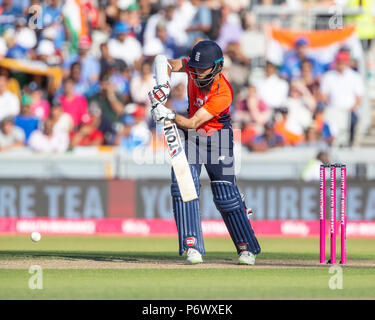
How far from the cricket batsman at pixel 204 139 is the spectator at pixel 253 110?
611cm

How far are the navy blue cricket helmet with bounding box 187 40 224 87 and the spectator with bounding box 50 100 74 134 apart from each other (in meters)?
6.34

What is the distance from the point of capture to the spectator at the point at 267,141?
1297cm

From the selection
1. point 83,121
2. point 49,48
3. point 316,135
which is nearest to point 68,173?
point 83,121

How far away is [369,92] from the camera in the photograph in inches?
586

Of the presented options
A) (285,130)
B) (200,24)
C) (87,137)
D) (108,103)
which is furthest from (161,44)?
(285,130)

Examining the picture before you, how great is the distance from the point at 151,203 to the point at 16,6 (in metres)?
4.67

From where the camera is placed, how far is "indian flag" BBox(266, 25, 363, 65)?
1427 centimetres

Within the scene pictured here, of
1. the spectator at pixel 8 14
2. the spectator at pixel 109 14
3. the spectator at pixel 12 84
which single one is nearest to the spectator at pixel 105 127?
the spectator at pixel 12 84

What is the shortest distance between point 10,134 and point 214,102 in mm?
6824

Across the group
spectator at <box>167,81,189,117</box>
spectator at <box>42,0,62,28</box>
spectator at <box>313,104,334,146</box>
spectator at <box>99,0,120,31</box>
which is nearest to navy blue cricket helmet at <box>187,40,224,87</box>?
spectator at <box>313,104,334,146</box>

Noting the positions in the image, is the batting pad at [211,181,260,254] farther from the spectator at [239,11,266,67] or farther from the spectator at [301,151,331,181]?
the spectator at [239,11,266,67]

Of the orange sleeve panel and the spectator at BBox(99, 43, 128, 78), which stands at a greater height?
the spectator at BBox(99, 43, 128, 78)
